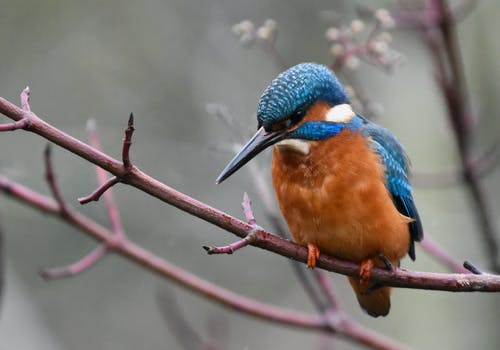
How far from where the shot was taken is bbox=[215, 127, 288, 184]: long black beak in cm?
319

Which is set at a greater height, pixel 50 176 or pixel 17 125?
pixel 17 125

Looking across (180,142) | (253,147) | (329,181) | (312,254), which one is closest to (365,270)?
(312,254)

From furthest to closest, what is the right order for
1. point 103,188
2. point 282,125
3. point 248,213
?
point 282,125
point 248,213
point 103,188

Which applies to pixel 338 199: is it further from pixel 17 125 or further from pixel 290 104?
pixel 17 125

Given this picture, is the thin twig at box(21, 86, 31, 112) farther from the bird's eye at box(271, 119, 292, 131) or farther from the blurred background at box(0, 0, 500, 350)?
the blurred background at box(0, 0, 500, 350)

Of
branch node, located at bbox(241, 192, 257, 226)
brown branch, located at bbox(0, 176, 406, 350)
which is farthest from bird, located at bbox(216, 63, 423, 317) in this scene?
branch node, located at bbox(241, 192, 257, 226)

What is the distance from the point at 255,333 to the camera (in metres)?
9.10

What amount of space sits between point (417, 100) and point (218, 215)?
6271 mm

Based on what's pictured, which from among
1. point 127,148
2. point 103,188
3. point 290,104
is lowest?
point 290,104

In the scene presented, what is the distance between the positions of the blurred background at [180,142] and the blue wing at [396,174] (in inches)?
151

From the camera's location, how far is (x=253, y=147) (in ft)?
10.9

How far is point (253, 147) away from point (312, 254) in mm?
537

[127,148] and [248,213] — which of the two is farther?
[248,213]

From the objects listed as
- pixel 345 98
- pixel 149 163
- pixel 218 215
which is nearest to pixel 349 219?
pixel 345 98
